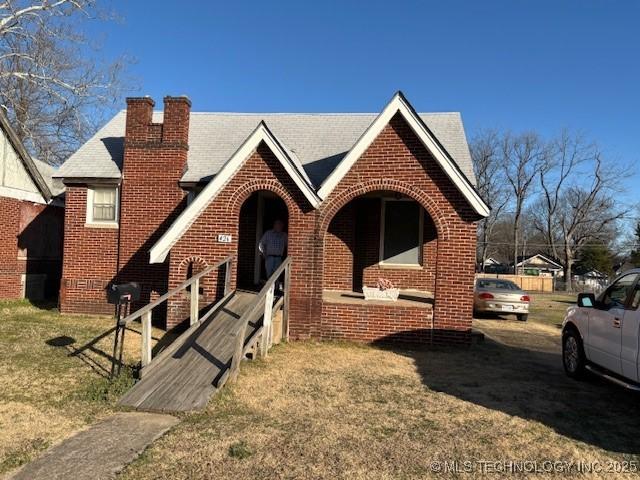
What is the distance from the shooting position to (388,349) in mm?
10016

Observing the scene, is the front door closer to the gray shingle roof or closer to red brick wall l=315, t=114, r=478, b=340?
red brick wall l=315, t=114, r=478, b=340

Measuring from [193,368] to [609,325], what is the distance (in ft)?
18.3

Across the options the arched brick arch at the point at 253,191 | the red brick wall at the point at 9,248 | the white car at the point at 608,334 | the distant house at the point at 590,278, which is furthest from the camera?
the distant house at the point at 590,278

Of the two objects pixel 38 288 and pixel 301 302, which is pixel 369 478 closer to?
pixel 301 302

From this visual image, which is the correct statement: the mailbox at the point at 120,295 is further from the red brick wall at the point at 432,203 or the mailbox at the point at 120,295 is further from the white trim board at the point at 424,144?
the white trim board at the point at 424,144

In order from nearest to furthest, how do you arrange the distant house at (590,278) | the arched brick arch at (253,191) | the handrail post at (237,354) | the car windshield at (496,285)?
the handrail post at (237,354)
the arched brick arch at (253,191)
the car windshield at (496,285)
the distant house at (590,278)

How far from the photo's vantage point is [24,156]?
51.5 ft

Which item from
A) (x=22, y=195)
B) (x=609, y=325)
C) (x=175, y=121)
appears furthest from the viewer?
(x=22, y=195)

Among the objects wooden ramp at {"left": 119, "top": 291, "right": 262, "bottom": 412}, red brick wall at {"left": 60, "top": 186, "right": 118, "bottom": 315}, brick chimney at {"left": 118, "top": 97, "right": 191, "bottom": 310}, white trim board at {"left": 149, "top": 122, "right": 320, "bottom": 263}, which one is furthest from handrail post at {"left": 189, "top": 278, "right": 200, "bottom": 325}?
red brick wall at {"left": 60, "top": 186, "right": 118, "bottom": 315}

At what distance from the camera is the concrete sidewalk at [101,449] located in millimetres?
4406

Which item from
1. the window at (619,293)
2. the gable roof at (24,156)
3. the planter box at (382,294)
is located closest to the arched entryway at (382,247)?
the planter box at (382,294)

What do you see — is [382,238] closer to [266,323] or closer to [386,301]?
[386,301]

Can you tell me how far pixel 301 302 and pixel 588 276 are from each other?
6281 centimetres

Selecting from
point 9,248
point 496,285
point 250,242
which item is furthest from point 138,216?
point 496,285
